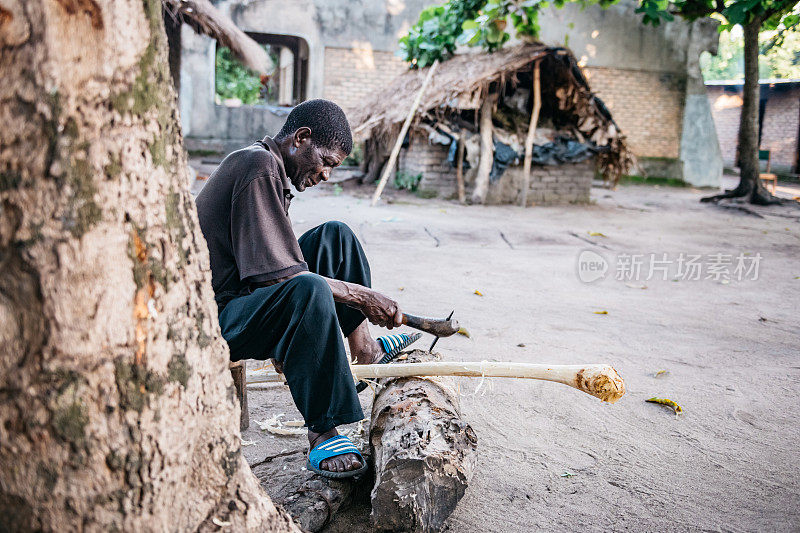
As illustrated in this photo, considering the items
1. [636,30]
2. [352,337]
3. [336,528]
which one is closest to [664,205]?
[636,30]

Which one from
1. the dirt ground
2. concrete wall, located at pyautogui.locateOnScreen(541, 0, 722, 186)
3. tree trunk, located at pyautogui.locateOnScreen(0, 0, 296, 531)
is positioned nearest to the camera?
tree trunk, located at pyautogui.locateOnScreen(0, 0, 296, 531)

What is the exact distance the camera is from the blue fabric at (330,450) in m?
2.04

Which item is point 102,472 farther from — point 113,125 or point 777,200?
point 777,200

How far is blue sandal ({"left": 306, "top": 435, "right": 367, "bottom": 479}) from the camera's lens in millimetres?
2020

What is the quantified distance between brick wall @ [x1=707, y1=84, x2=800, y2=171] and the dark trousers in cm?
2034

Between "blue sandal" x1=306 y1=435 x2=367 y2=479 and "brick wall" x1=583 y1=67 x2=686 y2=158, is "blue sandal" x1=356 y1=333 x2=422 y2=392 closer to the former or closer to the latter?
"blue sandal" x1=306 y1=435 x2=367 y2=479

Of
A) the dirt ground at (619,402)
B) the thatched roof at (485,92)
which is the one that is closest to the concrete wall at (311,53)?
the thatched roof at (485,92)

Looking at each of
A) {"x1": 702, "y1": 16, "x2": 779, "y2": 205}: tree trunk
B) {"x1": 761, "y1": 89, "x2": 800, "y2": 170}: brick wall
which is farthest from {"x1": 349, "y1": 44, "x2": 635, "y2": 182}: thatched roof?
{"x1": 761, "y1": 89, "x2": 800, "y2": 170}: brick wall

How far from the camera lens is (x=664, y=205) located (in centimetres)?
1150

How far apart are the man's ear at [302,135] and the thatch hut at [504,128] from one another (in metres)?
7.37

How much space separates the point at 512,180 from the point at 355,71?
5754 mm

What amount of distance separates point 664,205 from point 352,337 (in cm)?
1019

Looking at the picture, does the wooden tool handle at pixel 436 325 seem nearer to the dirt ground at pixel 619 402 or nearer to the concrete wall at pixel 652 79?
the dirt ground at pixel 619 402

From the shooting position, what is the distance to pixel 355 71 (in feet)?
47.8
